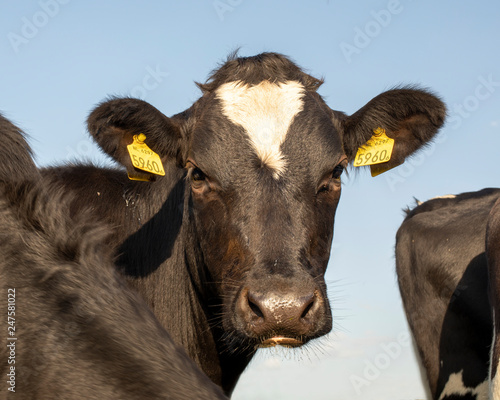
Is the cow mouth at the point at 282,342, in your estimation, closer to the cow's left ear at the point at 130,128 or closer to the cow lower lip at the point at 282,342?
the cow lower lip at the point at 282,342

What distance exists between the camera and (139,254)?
541 centimetres

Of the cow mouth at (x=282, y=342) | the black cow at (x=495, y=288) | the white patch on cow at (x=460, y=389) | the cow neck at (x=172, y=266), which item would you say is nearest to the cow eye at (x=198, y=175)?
the cow neck at (x=172, y=266)

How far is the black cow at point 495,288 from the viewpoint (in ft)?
15.7

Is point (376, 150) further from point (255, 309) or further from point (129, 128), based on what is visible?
point (255, 309)

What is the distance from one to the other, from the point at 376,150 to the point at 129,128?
214 cm

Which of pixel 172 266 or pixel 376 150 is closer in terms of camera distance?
pixel 172 266

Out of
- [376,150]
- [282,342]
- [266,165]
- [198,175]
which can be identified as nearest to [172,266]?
[198,175]

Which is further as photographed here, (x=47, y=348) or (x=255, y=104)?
(x=255, y=104)

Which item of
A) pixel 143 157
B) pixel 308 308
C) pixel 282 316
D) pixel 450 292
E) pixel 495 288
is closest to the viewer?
pixel 282 316

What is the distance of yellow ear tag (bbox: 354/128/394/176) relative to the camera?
18.4 ft

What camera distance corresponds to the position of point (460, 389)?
27.4 feet

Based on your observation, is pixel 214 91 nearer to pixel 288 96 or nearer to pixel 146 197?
pixel 288 96

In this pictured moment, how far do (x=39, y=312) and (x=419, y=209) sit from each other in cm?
936

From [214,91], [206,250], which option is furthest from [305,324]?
[214,91]
